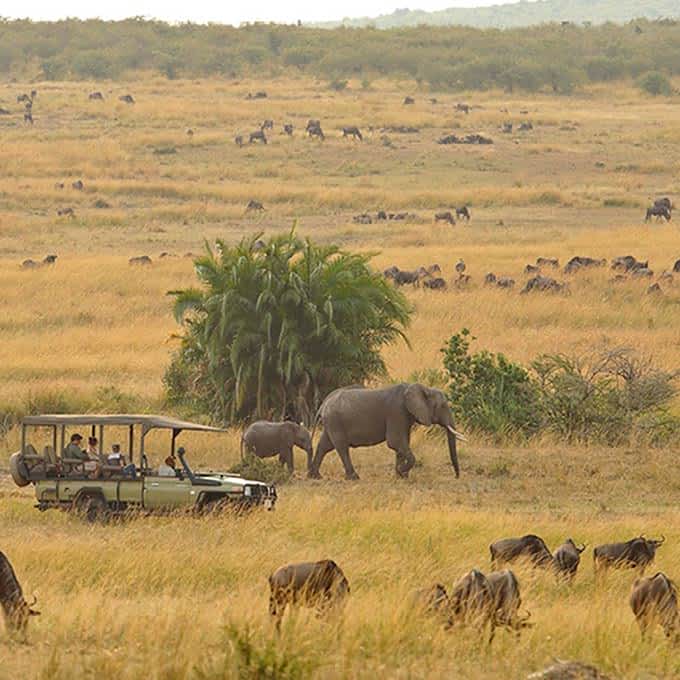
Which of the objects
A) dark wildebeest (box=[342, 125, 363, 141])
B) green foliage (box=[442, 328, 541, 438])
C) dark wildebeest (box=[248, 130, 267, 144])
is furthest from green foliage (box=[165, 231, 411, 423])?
dark wildebeest (box=[248, 130, 267, 144])

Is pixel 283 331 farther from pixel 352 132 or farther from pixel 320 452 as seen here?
pixel 352 132

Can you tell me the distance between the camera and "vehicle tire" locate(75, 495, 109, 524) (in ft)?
50.5

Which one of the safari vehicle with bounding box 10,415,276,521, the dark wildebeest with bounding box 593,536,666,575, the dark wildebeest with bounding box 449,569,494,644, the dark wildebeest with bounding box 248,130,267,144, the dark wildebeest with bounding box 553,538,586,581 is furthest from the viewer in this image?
the dark wildebeest with bounding box 248,130,267,144

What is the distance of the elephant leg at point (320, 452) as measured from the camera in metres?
18.8

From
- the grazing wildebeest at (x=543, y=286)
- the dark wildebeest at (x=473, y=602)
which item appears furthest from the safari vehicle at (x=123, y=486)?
the grazing wildebeest at (x=543, y=286)

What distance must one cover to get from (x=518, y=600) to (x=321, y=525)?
4829 millimetres

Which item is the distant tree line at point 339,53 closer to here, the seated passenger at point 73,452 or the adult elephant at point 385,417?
the adult elephant at point 385,417

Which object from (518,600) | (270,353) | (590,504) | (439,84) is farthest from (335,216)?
(439,84)

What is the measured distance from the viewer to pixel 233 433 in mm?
20828

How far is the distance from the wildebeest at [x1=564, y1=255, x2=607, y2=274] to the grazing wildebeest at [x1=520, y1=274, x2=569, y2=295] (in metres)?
1.76

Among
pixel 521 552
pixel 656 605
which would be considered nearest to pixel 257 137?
pixel 521 552

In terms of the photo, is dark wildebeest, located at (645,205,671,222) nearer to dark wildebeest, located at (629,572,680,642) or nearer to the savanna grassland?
the savanna grassland

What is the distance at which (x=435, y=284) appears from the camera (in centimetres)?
3325

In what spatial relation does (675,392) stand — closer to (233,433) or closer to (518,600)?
(233,433)
